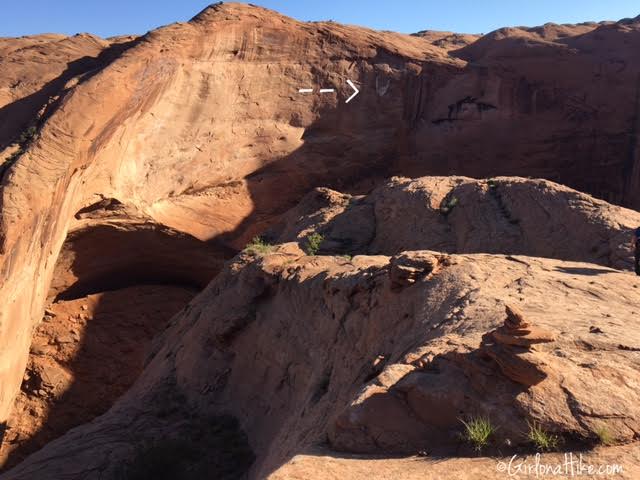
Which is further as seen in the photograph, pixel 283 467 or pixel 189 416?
pixel 189 416

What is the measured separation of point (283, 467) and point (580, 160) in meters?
13.9

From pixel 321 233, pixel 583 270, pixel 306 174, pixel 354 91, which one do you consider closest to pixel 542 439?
pixel 583 270

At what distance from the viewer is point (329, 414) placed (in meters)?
4.98

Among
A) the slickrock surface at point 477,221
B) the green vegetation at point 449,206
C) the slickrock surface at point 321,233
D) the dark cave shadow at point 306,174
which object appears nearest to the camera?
the slickrock surface at point 321,233

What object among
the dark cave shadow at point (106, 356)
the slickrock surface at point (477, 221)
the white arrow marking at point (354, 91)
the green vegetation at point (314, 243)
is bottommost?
the dark cave shadow at point (106, 356)

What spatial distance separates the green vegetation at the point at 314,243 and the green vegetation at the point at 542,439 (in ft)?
22.7

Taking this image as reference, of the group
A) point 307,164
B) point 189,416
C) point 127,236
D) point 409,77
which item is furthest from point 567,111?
point 189,416

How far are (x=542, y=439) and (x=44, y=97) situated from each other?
11.4m

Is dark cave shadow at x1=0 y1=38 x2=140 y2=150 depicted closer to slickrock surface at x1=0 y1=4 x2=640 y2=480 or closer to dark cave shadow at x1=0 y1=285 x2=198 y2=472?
slickrock surface at x1=0 y1=4 x2=640 y2=480

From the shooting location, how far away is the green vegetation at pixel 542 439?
3668 mm

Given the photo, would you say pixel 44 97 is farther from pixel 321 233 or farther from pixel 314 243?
pixel 314 243

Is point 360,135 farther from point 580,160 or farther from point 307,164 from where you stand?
point 580,160

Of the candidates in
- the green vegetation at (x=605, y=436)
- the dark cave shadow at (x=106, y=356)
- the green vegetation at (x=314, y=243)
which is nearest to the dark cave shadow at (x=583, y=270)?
the green vegetation at (x=605, y=436)

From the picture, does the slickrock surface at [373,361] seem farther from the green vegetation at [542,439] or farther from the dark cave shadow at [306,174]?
the dark cave shadow at [306,174]
